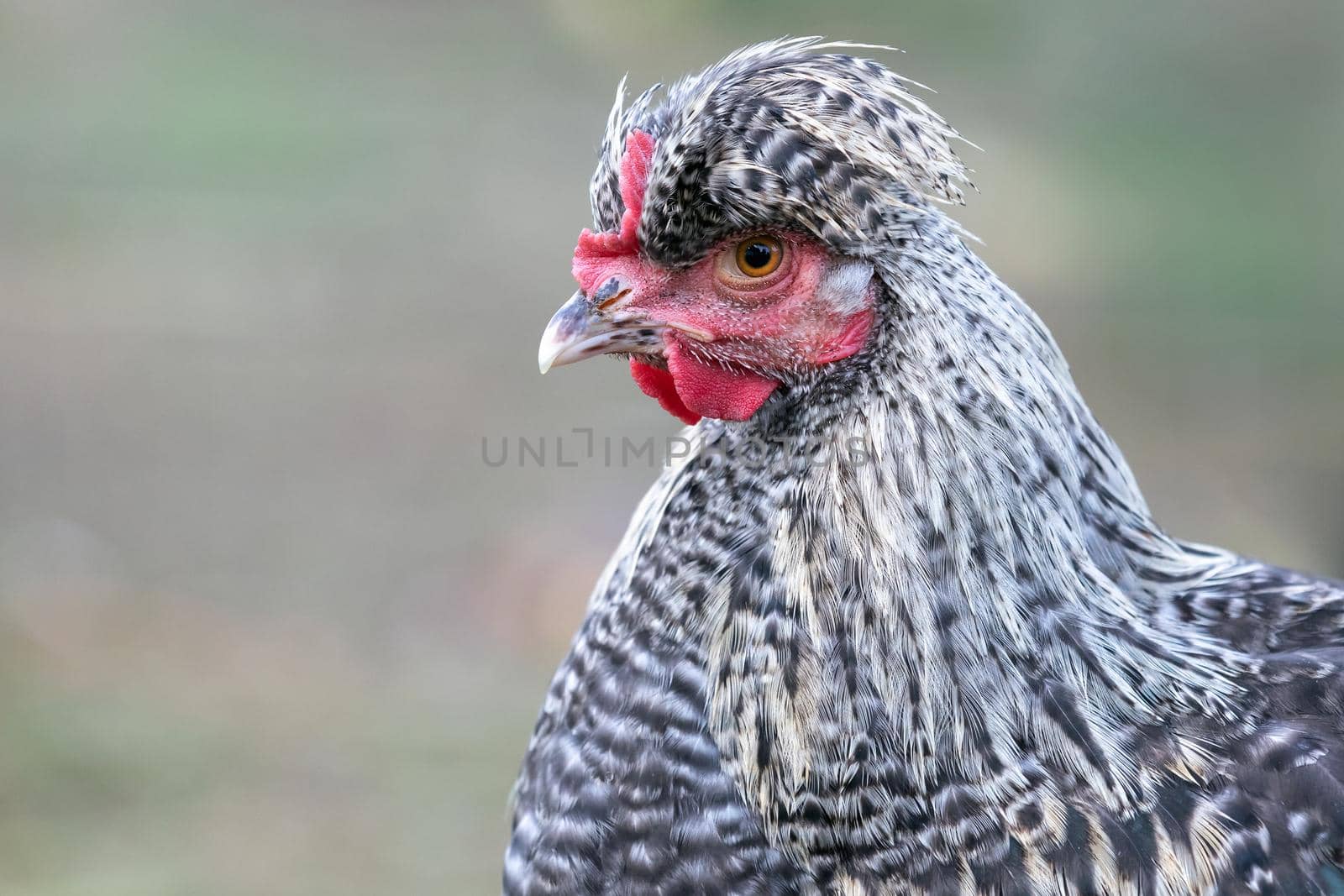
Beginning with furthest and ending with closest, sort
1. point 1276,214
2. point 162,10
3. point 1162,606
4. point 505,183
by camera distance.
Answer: point 162,10
point 505,183
point 1276,214
point 1162,606

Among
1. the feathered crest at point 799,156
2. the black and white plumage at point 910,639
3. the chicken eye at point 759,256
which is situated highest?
the feathered crest at point 799,156

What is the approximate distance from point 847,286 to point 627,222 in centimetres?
39

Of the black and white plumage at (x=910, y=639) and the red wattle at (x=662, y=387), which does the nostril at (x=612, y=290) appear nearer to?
the black and white plumage at (x=910, y=639)

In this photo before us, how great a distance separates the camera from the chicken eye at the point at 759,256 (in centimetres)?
204

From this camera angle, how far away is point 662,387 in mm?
2285

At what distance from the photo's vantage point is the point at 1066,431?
208 cm

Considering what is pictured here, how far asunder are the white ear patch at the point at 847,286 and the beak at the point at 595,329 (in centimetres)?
31

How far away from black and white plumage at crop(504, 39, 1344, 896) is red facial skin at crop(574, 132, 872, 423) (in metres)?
0.02

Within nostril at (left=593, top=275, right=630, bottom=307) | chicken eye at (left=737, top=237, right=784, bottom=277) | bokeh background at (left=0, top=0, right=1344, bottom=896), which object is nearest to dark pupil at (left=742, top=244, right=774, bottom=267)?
chicken eye at (left=737, top=237, right=784, bottom=277)

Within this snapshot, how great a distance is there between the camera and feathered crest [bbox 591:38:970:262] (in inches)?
76.0

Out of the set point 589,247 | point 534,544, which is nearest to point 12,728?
point 534,544

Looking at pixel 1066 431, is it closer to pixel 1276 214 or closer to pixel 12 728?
pixel 12 728

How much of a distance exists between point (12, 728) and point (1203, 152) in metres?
6.98

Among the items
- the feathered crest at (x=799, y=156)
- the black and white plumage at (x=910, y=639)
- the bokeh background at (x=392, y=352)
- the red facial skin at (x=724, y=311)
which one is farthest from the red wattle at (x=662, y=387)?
the bokeh background at (x=392, y=352)
